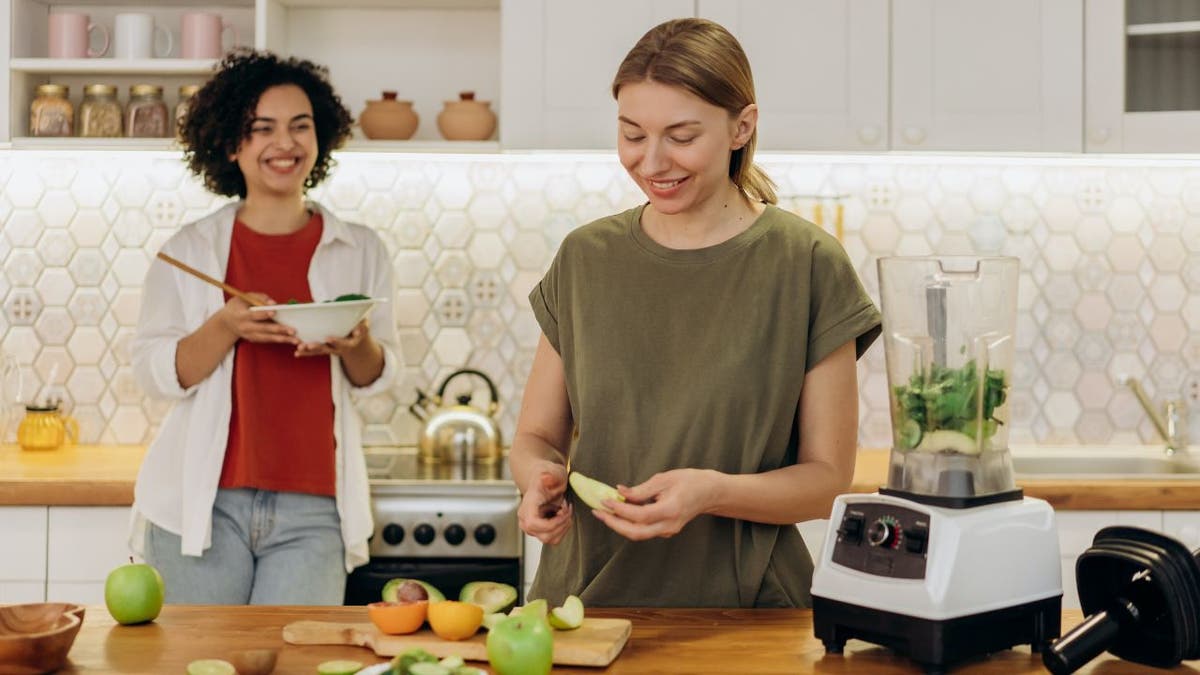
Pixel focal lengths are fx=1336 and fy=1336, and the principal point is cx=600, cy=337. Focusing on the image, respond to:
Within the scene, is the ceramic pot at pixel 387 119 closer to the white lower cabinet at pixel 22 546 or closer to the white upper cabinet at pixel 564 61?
the white upper cabinet at pixel 564 61

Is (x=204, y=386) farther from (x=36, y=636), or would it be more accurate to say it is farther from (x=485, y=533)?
(x=36, y=636)

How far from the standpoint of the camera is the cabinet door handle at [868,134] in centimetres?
317

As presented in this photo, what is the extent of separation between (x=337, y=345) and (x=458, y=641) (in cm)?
125

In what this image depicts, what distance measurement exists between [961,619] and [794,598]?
1.31 ft

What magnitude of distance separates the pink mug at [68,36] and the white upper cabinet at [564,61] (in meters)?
1.07

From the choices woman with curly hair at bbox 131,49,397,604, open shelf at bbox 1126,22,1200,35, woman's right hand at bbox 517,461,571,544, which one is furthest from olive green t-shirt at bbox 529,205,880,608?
open shelf at bbox 1126,22,1200,35

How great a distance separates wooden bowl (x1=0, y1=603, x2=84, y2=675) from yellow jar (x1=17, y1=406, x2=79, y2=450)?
1938 millimetres

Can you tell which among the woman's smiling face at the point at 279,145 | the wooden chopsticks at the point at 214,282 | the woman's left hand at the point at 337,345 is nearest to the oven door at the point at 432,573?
the woman's left hand at the point at 337,345

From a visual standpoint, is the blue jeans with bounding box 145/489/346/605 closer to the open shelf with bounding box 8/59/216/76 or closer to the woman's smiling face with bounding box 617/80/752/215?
the open shelf with bounding box 8/59/216/76

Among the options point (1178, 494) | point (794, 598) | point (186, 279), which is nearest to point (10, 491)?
point (186, 279)

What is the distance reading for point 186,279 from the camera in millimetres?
2820

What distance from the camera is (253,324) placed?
2639 millimetres

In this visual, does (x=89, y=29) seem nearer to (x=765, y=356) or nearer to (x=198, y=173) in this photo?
(x=198, y=173)

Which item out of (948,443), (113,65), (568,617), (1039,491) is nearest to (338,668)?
(568,617)
